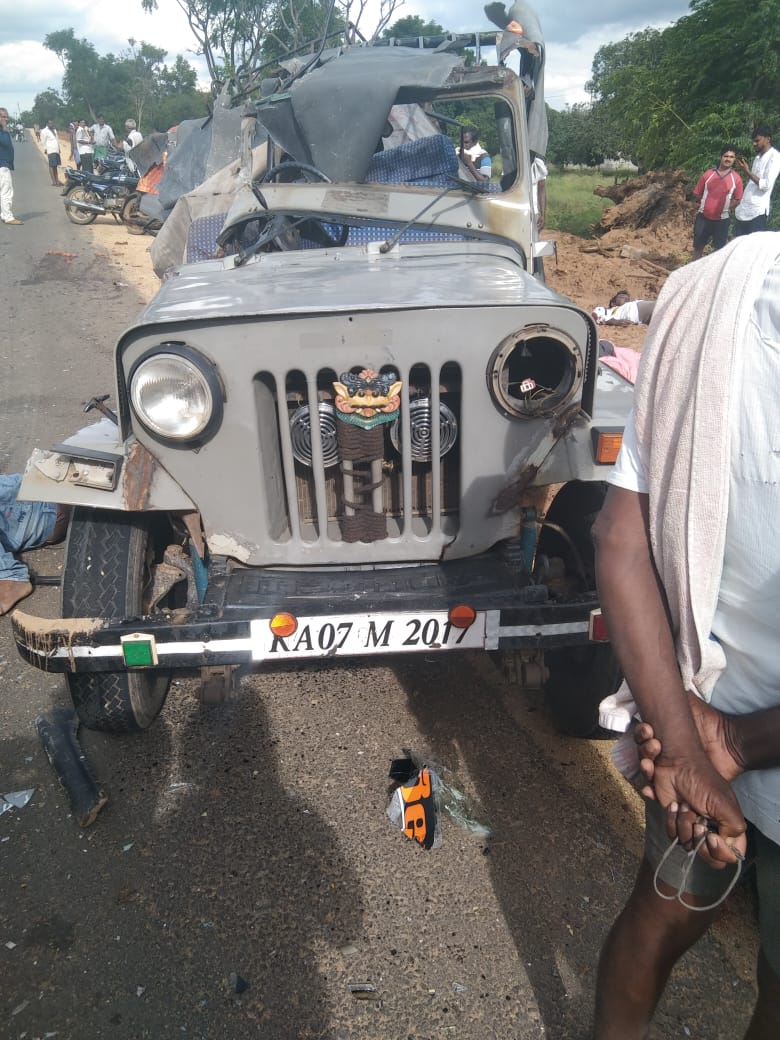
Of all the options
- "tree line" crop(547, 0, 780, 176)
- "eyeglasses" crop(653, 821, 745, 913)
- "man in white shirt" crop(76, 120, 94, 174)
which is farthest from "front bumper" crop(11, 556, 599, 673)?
"man in white shirt" crop(76, 120, 94, 174)

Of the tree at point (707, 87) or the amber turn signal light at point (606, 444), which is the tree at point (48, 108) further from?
the amber turn signal light at point (606, 444)

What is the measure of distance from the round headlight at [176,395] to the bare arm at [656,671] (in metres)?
1.34

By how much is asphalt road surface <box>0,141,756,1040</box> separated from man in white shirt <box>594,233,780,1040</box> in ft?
2.63

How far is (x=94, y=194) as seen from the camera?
16.4 meters

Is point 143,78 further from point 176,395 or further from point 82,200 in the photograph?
point 176,395

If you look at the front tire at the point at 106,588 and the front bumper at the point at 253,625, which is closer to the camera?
the front bumper at the point at 253,625

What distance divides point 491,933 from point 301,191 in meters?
3.01

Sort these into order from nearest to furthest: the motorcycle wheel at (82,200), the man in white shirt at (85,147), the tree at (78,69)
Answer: the motorcycle wheel at (82,200), the man in white shirt at (85,147), the tree at (78,69)

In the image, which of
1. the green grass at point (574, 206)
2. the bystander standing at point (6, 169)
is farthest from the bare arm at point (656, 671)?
the bystander standing at point (6, 169)

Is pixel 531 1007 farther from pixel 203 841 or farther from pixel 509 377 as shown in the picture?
pixel 509 377

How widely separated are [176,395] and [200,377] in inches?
4.1

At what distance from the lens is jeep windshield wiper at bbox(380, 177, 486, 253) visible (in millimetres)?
3217

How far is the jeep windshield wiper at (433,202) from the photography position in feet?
10.6

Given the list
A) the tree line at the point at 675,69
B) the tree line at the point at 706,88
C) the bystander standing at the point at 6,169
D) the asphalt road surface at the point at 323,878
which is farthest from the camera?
the bystander standing at the point at 6,169
